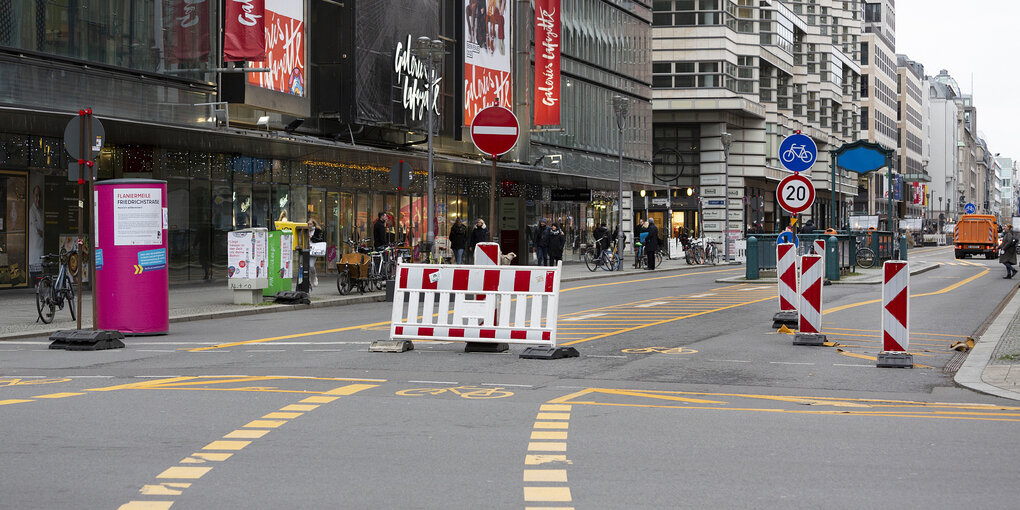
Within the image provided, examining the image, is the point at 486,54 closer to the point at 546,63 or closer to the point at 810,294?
the point at 546,63

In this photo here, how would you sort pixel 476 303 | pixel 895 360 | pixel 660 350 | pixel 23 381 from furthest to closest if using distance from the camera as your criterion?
1. pixel 660 350
2. pixel 476 303
3. pixel 895 360
4. pixel 23 381

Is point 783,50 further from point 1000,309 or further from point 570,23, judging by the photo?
point 1000,309

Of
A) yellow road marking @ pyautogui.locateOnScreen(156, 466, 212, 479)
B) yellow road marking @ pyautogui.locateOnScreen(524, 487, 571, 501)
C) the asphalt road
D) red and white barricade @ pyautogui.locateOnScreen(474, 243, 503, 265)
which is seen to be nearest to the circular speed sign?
the asphalt road

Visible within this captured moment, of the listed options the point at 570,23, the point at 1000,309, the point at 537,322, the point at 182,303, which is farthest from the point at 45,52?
the point at 570,23

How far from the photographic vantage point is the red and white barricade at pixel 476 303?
1411 cm

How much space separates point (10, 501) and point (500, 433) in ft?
10.9

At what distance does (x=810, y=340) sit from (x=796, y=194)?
469cm

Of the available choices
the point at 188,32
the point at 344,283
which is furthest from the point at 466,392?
the point at 188,32

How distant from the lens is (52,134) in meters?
27.1

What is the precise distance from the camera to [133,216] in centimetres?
1750

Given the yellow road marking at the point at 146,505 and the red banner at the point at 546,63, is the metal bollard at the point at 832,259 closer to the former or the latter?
the red banner at the point at 546,63

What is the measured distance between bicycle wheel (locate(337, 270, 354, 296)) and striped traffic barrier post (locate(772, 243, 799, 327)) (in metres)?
12.9

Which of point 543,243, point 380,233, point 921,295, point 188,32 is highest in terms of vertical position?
point 188,32

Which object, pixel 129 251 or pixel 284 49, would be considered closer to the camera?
pixel 129 251
